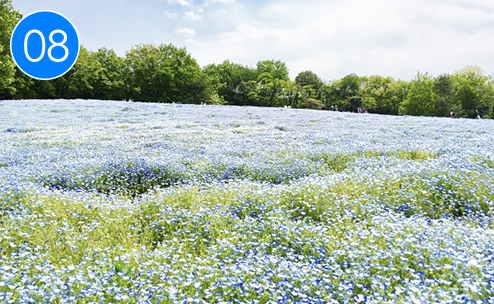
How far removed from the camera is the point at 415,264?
3525 mm

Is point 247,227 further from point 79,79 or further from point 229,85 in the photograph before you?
point 229,85

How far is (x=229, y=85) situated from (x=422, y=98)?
4812cm

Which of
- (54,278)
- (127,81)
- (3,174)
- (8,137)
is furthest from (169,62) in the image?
(54,278)

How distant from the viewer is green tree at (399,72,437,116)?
7331cm

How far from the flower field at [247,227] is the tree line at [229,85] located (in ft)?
153

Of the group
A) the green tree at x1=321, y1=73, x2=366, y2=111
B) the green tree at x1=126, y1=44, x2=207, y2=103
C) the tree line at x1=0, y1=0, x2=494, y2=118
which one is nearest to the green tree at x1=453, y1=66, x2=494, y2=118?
the tree line at x1=0, y1=0, x2=494, y2=118

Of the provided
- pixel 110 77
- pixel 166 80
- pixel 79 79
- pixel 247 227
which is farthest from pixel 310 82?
pixel 247 227

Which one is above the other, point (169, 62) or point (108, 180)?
point (169, 62)

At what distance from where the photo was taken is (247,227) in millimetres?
4828

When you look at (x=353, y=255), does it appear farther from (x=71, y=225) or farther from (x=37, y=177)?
(x=37, y=177)

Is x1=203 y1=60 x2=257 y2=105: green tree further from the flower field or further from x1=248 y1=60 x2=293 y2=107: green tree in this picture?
the flower field

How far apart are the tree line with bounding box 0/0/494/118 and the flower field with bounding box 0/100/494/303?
153ft

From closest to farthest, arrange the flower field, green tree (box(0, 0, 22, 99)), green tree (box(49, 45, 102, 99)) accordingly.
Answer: the flower field < green tree (box(0, 0, 22, 99)) < green tree (box(49, 45, 102, 99))

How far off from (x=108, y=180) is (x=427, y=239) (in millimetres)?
6644
